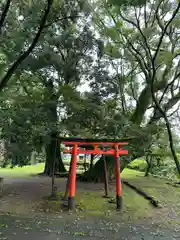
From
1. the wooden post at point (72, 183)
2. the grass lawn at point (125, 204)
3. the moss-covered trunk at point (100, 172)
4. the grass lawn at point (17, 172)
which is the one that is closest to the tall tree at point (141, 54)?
the moss-covered trunk at point (100, 172)

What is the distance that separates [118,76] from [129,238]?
7.29m

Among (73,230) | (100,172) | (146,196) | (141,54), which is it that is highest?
(141,54)

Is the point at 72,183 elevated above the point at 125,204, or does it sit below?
above

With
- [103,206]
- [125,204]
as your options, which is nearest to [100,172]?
[125,204]

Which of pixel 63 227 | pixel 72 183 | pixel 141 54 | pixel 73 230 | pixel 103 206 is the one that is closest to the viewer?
pixel 73 230

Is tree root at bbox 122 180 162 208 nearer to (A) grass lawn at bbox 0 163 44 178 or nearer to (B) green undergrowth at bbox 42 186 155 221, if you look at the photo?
(B) green undergrowth at bbox 42 186 155 221

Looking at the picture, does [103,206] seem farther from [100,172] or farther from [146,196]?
[100,172]

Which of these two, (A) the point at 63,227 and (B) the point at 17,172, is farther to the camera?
(B) the point at 17,172

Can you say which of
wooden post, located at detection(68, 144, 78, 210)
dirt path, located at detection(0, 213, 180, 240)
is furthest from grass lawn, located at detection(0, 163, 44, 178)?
dirt path, located at detection(0, 213, 180, 240)

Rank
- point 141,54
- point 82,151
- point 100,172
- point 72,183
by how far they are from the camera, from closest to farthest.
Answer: point 72,183
point 82,151
point 141,54
point 100,172

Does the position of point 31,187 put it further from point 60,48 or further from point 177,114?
Result: point 177,114

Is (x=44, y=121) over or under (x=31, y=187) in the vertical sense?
over

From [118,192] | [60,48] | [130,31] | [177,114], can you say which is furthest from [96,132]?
A: [177,114]

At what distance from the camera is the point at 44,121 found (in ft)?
25.8
